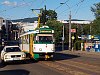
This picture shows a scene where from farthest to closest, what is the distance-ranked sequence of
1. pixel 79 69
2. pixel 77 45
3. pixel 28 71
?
pixel 77 45 → pixel 79 69 → pixel 28 71

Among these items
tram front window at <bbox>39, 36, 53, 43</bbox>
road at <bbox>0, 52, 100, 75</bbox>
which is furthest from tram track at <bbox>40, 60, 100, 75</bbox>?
tram front window at <bbox>39, 36, 53, 43</bbox>

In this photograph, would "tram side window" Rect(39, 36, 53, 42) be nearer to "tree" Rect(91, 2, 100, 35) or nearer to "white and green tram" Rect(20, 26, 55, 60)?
"white and green tram" Rect(20, 26, 55, 60)

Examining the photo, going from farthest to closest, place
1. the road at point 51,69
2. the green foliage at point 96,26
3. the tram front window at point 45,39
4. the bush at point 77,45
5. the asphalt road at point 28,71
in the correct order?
the green foliage at point 96,26 < the bush at point 77,45 < the tram front window at point 45,39 < the road at point 51,69 < the asphalt road at point 28,71

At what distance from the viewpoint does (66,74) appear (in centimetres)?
1861

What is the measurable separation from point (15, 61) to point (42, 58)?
18.2ft

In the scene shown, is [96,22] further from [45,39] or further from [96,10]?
[45,39]

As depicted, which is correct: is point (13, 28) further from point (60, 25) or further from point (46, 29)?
point (46, 29)

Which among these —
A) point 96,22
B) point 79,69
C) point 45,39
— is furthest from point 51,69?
point 96,22

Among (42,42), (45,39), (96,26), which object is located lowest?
(42,42)

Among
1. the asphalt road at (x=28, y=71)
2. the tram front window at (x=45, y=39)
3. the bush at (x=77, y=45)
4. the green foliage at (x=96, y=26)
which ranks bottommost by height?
the asphalt road at (x=28, y=71)

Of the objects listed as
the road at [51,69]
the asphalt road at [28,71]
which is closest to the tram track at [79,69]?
the road at [51,69]

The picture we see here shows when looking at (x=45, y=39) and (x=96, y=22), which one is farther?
(x=96, y=22)

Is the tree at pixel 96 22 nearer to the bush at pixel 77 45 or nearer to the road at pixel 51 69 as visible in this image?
→ the bush at pixel 77 45

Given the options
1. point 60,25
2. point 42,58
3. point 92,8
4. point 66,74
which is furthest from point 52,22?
point 66,74
